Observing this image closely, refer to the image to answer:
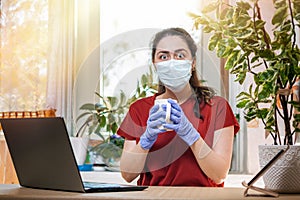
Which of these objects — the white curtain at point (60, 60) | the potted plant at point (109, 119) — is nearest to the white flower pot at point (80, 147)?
the potted plant at point (109, 119)

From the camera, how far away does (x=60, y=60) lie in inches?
107

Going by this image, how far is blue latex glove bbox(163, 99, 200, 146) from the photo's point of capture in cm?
155

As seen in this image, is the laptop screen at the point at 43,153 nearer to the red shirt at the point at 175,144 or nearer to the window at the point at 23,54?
the red shirt at the point at 175,144

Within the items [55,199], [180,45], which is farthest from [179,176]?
[55,199]

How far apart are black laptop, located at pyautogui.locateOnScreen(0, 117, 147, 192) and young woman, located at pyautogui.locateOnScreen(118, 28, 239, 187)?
47cm

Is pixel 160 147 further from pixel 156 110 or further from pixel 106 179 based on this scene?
pixel 106 179

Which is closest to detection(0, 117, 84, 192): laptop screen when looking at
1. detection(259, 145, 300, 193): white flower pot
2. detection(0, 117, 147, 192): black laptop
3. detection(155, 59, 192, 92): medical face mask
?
detection(0, 117, 147, 192): black laptop

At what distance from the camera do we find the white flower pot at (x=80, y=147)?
2596 millimetres

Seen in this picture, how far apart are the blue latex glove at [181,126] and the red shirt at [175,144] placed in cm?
9

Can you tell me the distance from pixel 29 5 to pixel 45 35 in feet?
0.58

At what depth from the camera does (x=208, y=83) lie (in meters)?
2.34

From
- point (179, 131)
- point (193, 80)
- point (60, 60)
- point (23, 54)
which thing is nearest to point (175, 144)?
point (179, 131)

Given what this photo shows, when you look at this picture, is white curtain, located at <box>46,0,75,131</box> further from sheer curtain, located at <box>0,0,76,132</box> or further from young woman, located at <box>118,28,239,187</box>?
young woman, located at <box>118,28,239,187</box>

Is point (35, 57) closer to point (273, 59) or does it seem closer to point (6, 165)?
point (6, 165)
